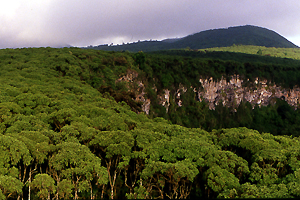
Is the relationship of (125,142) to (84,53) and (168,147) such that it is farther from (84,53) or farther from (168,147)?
(84,53)

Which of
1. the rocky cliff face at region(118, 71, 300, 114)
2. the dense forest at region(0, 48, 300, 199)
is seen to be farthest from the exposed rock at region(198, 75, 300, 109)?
the dense forest at region(0, 48, 300, 199)

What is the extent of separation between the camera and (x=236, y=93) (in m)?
113

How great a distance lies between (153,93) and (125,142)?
63.1m

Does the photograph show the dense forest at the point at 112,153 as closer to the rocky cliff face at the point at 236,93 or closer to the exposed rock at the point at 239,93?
the rocky cliff face at the point at 236,93

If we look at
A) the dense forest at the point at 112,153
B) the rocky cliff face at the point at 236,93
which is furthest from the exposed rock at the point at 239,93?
the dense forest at the point at 112,153

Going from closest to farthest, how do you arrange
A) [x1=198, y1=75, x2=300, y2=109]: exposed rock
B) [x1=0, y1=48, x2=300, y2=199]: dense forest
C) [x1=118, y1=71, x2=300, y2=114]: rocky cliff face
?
[x1=0, y1=48, x2=300, y2=199]: dense forest < [x1=118, y1=71, x2=300, y2=114]: rocky cliff face < [x1=198, y1=75, x2=300, y2=109]: exposed rock

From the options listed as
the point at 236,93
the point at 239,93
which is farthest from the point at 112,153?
the point at 239,93

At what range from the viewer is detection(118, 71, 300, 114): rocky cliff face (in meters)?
104

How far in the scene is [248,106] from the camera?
115 meters

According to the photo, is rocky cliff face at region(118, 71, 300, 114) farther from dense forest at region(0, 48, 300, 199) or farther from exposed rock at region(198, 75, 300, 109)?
dense forest at region(0, 48, 300, 199)

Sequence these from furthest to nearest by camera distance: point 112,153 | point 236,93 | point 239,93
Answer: point 239,93, point 236,93, point 112,153

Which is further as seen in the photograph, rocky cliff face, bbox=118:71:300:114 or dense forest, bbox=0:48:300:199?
rocky cliff face, bbox=118:71:300:114

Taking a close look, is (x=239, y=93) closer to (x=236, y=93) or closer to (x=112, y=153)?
(x=236, y=93)

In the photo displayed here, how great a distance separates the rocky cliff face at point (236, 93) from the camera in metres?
104
